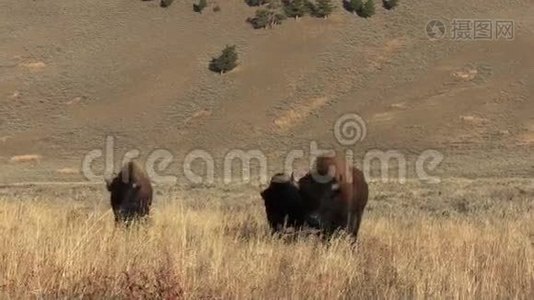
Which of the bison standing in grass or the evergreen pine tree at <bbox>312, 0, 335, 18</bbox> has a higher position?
the evergreen pine tree at <bbox>312, 0, 335, 18</bbox>

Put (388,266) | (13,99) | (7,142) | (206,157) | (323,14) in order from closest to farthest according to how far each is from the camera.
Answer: (388,266)
(206,157)
(7,142)
(13,99)
(323,14)

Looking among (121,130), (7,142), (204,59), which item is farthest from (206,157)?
(204,59)

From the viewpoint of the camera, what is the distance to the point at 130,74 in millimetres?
78938

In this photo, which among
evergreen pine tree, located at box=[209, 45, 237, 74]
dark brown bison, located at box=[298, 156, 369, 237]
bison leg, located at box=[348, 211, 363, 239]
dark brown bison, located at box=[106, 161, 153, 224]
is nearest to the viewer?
dark brown bison, located at box=[298, 156, 369, 237]

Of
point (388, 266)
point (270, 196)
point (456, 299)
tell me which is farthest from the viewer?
point (270, 196)

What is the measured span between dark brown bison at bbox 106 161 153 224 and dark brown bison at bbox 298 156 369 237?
2.88m

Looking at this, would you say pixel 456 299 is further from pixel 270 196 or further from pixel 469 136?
pixel 469 136

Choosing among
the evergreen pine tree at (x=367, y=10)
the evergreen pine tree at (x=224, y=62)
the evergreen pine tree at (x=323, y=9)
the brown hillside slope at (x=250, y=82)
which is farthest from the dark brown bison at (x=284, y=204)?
the evergreen pine tree at (x=323, y=9)

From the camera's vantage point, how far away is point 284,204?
10805 mm

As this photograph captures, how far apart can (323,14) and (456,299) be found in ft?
277

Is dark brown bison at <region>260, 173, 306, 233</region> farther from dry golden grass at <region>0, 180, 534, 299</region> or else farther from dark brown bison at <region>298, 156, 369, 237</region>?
dry golden grass at <region>0, 180, 534, 299</region>

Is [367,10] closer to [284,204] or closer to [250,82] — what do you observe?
[250,82]

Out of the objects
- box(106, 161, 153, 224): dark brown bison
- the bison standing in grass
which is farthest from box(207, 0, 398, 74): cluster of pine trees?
the bison standing in grass

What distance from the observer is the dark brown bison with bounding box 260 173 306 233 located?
1052cm
